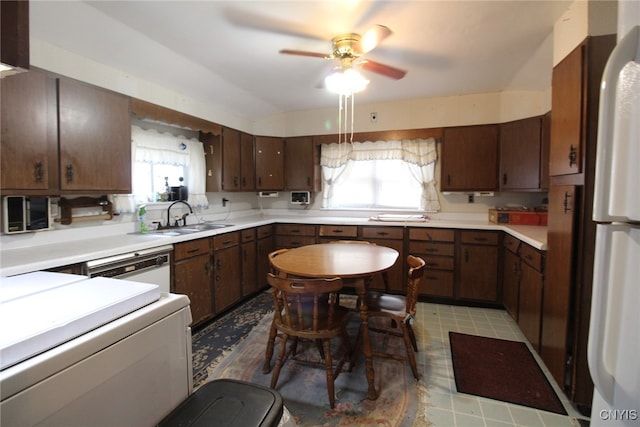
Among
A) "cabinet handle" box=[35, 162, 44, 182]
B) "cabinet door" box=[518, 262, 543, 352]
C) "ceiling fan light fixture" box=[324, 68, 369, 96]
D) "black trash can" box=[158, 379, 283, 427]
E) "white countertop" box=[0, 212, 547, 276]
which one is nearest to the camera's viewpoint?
"black trash can" box=[158, 379, 283, 427]

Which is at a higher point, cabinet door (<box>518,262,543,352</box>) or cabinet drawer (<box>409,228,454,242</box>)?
cabinet drawer (<box>409,228,454,242</box>)

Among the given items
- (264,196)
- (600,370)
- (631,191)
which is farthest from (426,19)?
(264,196)

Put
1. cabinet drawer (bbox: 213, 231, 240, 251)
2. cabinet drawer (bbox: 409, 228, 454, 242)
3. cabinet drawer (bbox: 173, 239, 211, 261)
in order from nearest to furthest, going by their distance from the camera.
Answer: cabinet drawer (bbox: 173, 239, 211, 261)
cabinet drawer (bbox: 213, 231, 240, 251)
cabinet drawer (bbox: 409, 228, 454, 242)

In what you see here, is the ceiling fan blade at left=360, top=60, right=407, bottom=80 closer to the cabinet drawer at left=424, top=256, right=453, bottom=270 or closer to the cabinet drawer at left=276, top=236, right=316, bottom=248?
the cabinet drawer at left=424, top=256, right=453, bottom=270

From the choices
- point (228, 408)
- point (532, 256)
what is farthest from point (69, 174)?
point (532, 256)

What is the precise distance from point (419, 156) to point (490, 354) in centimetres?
243

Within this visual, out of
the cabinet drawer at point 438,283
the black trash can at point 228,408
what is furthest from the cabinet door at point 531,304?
the black trash can at point 228,408

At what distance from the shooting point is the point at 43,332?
0.67 meters

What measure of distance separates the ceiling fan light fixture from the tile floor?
2.13m

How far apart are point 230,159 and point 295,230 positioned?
1.23 m

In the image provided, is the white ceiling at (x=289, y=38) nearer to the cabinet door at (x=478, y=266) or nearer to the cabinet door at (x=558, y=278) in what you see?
the cabinet door at (x=558, y=278)

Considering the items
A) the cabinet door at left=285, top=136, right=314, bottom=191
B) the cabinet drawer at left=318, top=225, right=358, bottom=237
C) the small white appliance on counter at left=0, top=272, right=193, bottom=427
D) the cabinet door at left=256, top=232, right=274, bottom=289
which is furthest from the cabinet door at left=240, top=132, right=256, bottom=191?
the small white appliance on counter at left=0, top=272, right=193, bottom=427

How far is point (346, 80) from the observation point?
6.95 feet

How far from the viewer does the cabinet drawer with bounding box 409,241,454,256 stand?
11.0ft
